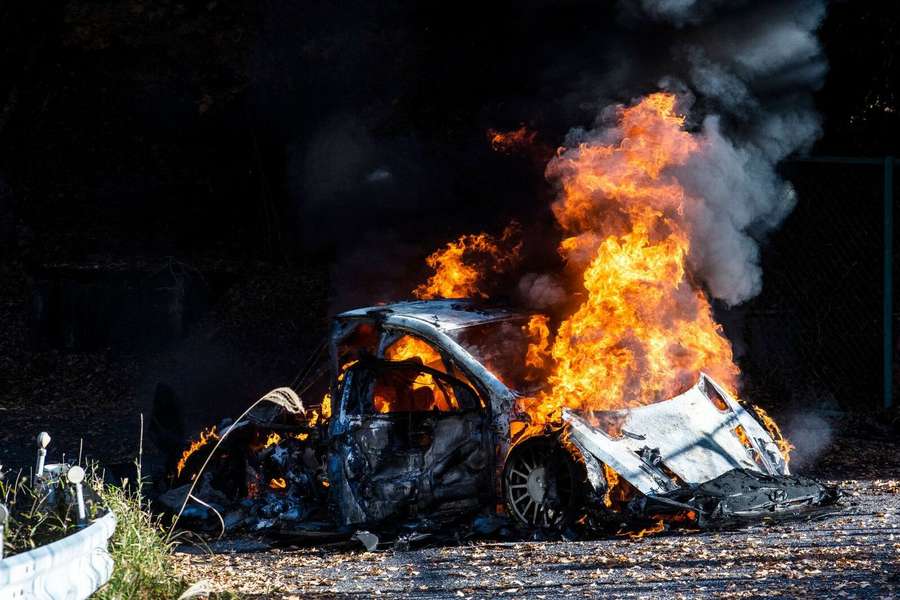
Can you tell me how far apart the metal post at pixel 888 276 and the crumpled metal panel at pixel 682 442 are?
157 inches

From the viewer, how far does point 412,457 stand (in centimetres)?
794

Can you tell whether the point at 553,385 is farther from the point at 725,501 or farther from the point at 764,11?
the point at 764,11

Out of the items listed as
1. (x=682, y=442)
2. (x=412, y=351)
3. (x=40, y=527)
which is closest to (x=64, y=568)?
(x=40, y=527)

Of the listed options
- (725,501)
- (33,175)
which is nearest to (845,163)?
(725,501)

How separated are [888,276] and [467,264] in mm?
4573

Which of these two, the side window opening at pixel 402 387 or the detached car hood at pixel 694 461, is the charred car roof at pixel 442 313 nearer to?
the side window opening at pixel 402 387

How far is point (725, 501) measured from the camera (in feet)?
23.4

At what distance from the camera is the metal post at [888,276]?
11.7 meters

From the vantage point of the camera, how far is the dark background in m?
12.0

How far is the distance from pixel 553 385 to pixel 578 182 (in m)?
1.96

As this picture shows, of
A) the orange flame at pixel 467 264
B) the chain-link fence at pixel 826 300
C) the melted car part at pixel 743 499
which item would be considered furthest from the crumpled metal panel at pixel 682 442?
the chain-link fence at pixel 826 300

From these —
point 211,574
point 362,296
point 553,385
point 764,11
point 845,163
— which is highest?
point 764,11

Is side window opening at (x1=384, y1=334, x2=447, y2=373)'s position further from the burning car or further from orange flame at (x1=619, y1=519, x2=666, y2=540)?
orange flame at (x1=619, y1=519, x2=666, y2=540)


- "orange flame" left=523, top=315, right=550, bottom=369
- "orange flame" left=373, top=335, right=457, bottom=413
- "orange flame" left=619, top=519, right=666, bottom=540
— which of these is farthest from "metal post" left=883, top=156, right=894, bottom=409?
"orange flame" left=373, top=335, right=457, bottom=413
